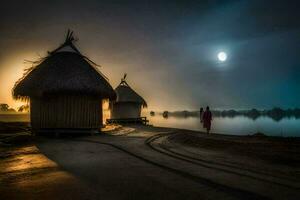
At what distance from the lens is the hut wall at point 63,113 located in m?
16.3

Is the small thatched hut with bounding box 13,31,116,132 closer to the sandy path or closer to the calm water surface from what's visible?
the sandy path

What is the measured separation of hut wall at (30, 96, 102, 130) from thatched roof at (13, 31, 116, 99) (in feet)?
1.92

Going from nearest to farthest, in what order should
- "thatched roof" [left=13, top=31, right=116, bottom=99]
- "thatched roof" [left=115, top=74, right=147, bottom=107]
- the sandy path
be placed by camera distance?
the sandy path
"thatched roof" [left=13, top=31, right=116, bottom=99]
"thatched roof" [left=115, top=74, right=147, bottom=107]

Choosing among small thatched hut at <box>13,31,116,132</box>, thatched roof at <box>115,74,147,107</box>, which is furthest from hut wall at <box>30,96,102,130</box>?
thatched roof at <box>115,74,147,107</box>

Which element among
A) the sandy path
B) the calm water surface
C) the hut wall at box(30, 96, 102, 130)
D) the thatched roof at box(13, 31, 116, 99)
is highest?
the thatched roof at box(13, 31, 116, 99)

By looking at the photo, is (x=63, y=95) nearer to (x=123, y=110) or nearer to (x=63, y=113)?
(x=63, y=113)

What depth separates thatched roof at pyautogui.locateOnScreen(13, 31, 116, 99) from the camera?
52.6 feet

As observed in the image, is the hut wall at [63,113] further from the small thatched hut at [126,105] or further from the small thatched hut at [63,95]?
the small thatched hut at [126,105]

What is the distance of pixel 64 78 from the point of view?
16516 mm

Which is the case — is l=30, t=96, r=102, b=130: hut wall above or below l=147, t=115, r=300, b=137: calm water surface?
above

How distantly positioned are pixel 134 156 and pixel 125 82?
30.5 meters

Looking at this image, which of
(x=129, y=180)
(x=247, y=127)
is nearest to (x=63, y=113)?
(x=129, y=180)


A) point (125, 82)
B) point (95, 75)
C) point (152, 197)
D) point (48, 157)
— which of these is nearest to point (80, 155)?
point (48, 157)

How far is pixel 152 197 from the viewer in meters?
4.49
